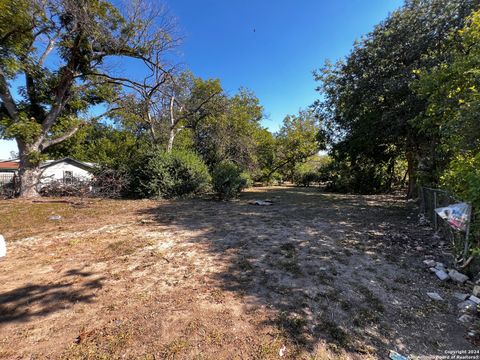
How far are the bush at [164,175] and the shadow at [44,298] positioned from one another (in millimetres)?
7280

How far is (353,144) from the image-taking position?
11.1 metres

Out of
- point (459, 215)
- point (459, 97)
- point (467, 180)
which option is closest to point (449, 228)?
point (459, 215)

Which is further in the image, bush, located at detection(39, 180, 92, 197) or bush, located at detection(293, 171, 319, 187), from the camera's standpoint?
bush, located at detection(293, 171, 319, 187)

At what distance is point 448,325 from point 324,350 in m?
1.29

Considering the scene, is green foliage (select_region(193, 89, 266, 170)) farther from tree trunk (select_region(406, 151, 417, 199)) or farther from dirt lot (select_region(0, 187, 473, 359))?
dirt lot (select_region(0, 187, 473, 359))

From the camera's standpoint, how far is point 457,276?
2816mm

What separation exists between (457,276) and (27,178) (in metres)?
13.3

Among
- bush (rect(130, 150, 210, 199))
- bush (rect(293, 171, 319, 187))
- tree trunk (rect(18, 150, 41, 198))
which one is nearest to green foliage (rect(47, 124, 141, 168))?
tree trunk (rect(18, 150, 41, 198))

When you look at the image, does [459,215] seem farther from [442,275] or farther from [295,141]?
[295,141]

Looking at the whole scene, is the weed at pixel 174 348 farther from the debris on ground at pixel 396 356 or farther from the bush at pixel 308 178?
the bush at pixel 308 178

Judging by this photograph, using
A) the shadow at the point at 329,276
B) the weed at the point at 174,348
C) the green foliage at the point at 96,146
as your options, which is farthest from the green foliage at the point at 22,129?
the weed at the point at 174,348

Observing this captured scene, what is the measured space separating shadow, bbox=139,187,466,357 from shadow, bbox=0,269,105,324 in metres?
1.48

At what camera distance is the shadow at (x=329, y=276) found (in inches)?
76.4

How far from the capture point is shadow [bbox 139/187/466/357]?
1.94 metres
